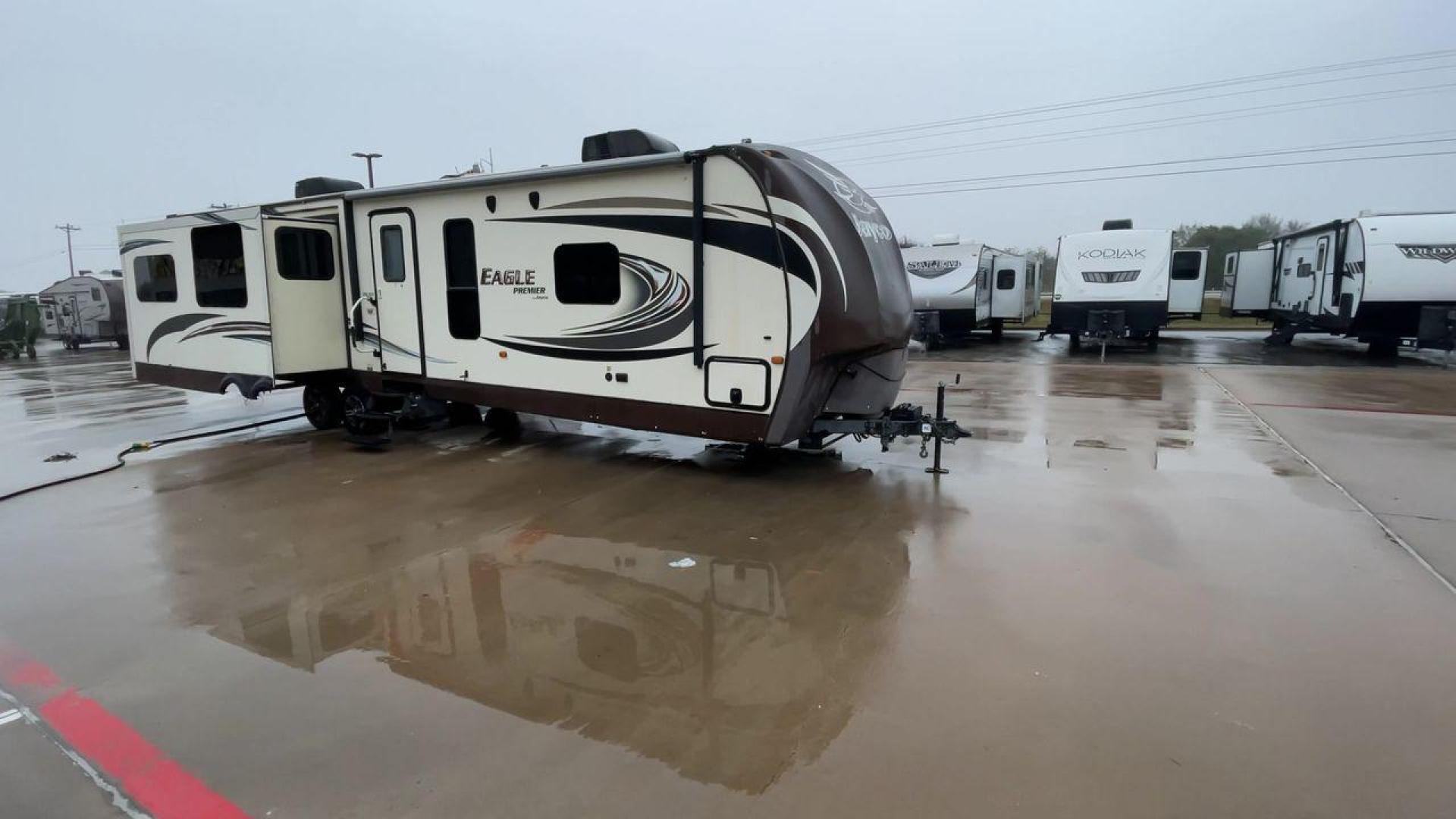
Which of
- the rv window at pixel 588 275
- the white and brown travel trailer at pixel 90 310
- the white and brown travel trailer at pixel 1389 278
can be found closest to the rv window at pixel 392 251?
the rv window at pixel 588 275

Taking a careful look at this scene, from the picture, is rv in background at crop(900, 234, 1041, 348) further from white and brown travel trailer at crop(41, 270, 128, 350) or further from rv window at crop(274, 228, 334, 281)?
white and brown travel trailer at crop(41, 270, 128, 350)

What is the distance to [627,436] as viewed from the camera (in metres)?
9.16

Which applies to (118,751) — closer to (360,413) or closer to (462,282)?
(462,282)

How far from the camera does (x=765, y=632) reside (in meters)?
4.07

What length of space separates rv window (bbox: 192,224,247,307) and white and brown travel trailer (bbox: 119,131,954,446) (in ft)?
0.10

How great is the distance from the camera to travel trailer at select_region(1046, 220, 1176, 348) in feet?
59.4

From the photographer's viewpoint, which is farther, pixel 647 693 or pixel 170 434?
pixel 170 434

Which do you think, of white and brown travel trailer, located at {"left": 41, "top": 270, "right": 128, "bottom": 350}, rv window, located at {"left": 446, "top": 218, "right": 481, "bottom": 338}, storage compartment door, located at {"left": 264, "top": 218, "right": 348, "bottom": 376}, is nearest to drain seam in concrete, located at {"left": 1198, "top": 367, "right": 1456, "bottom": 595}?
rv window, located at {"left": 446, "top": 218, "right": 481, "bottom": 338}

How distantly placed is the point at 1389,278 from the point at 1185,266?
5.48 meters

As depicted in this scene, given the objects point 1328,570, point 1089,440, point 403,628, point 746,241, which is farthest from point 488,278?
point 1328,570

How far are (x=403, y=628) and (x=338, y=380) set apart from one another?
254 inches

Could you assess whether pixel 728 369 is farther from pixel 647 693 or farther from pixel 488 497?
pixel 647 693

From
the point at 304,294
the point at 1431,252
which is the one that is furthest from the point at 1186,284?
the point at 304,294

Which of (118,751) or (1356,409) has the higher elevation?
(1356,409)
